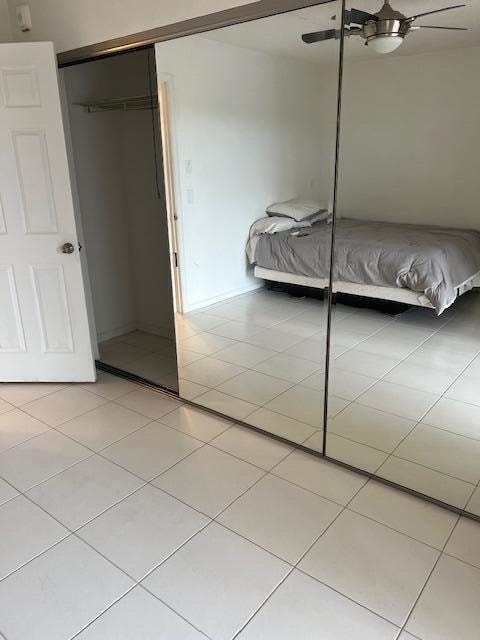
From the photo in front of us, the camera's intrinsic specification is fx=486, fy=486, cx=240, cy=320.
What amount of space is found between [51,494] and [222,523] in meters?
0.79

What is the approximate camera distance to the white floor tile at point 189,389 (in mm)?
2977

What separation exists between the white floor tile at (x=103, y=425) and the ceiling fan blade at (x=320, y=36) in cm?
207

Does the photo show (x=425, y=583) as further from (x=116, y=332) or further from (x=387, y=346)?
(x=116, y=332)

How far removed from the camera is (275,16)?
2.03 m

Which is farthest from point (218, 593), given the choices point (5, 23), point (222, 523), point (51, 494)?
point (5, 23)

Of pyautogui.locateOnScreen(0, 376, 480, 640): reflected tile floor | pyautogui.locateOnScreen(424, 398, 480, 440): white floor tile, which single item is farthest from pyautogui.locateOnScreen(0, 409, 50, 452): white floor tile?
pyautogui.locateOnScreen(424, 398, 480, 440): white floor tile

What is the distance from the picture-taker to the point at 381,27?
6.31 feet

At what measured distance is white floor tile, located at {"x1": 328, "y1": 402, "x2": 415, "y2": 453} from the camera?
7.93 ft

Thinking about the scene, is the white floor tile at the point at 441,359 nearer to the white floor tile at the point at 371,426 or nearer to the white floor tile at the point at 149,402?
the white floor tile at the point at 371,426

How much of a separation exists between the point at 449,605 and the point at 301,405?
1.21 m

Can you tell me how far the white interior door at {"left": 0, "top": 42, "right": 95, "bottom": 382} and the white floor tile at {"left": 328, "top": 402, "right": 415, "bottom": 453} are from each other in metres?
1.65

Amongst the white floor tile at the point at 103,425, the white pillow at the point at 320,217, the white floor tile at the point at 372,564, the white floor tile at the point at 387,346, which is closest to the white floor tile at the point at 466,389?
the white floor tile at the point at 387,346

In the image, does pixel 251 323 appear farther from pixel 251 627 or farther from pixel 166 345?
pixel 251 627

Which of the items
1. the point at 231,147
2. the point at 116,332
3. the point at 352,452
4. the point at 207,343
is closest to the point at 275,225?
the point at 231,147
